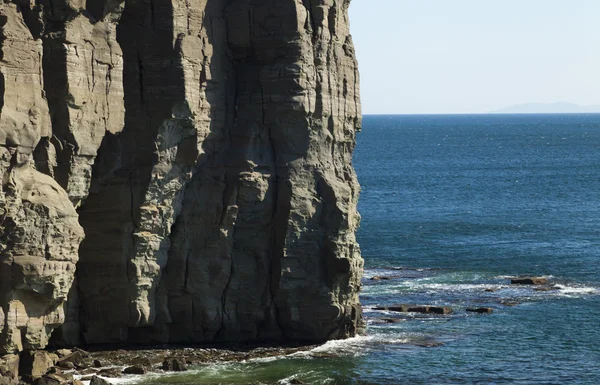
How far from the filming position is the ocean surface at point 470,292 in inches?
2232

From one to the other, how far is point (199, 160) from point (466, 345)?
16.1 meters

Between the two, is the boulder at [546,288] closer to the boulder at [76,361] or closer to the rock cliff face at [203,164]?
the rock cliff face at [203,164]

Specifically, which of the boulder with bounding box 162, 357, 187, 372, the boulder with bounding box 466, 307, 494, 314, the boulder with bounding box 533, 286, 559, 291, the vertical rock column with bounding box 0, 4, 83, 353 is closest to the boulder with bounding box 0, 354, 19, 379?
the vertical rock column with bounding box 0, 4, 83, 353

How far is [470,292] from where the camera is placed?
7750cm

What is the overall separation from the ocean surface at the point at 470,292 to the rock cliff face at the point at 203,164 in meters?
4.07

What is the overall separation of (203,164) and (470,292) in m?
24.7

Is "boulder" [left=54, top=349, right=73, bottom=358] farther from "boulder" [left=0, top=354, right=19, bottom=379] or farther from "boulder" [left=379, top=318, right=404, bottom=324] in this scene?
"boulder" [left=379, top=318, right=404, bottom=324]

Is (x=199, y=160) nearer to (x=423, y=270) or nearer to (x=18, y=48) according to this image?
(x=18, y=48)

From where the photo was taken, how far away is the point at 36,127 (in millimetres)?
47938

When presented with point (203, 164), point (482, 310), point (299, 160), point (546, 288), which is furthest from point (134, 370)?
point (546, 288)

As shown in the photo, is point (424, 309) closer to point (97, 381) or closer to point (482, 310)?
point (482, 310)

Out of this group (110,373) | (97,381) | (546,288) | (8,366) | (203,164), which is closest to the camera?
(8,366)

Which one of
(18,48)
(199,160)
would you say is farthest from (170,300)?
(18,48)

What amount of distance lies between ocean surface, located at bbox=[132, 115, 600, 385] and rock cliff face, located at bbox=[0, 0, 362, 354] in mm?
4068
